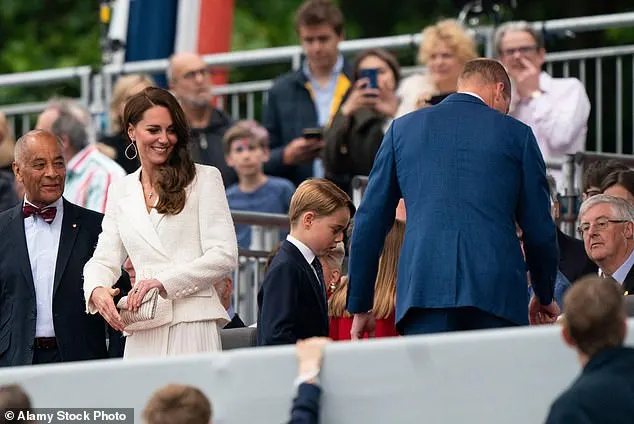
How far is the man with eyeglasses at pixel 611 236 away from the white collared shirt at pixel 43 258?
2422 mm

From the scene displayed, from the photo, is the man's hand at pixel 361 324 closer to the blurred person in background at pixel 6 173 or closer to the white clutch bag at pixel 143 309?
the white clutch bag at pixel 143 309

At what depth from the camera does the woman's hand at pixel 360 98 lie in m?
12.2

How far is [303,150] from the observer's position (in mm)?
12789

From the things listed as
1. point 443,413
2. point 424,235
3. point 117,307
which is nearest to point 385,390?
point 443,413

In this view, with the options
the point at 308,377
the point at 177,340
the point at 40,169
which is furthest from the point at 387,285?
the point at 308,377

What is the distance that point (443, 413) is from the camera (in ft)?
23.3

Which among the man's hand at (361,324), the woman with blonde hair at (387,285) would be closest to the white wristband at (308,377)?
the man's hand at (361,324)

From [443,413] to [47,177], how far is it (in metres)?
2.83

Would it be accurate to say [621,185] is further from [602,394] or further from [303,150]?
[602,394]

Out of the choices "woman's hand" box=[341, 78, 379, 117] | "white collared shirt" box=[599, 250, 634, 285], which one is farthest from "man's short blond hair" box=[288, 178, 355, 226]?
"woman's hand" box=[341, 78, 379, 117]

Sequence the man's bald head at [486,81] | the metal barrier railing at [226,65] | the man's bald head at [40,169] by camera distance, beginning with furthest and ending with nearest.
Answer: the metal barrier railing at [226,65], the man's bald head at [40,169], the man's bald head at [486,81]

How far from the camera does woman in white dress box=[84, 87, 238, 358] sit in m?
8.54

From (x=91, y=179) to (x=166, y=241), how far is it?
10.5ft

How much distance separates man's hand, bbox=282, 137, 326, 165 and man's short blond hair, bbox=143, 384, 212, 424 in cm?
608
